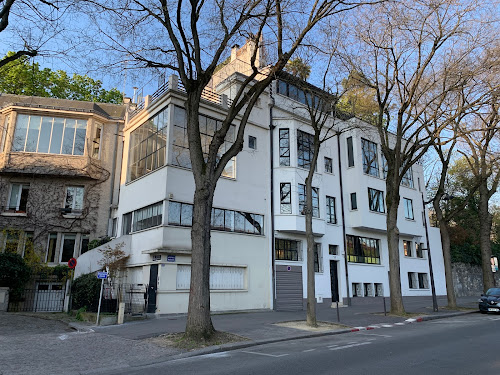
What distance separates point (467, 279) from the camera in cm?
3528

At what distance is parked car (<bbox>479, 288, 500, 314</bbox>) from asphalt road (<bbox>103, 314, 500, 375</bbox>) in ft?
28.5

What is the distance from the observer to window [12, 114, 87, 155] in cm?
2361

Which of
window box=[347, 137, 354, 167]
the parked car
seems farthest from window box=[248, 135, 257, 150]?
the parked car

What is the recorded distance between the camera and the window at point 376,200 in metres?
26.8

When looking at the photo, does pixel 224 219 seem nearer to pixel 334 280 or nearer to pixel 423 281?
pixel 334 280

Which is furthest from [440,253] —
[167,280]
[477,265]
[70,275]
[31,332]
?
[31,332]

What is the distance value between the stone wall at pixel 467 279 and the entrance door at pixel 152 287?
92.1ft

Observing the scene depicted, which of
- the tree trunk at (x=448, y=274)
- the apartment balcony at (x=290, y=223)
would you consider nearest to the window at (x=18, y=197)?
the apartment balcony at (x=290, y=223)

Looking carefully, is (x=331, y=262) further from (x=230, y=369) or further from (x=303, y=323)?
(x=230, y=369)

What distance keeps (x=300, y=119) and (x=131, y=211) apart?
11861 mm

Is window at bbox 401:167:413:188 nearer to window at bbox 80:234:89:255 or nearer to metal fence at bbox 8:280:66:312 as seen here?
window at bbox 80:234:89:255

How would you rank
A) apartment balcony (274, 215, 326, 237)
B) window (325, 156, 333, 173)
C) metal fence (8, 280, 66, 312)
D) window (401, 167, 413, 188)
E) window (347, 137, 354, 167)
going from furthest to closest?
1. window (401, 167, 413, 188)
2. window (347, 137, 354, 167)
3. window (325, 156, 333, 173)
4. apartment balcony (274, 215, 326, 237)
5. metal fence (8, 280, 66, 312)

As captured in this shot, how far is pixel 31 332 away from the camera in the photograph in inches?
492

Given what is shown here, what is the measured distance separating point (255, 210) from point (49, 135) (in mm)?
14064
